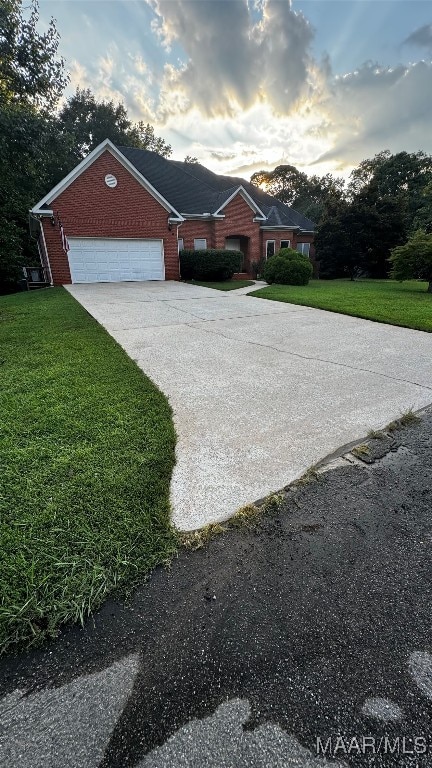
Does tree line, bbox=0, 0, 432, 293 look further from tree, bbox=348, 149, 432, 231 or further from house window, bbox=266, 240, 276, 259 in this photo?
house window, bbox=266, 240, 276, 259

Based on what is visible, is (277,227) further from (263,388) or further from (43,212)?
(263,388)

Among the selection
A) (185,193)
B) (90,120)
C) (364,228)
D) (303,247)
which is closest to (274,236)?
(303,247)

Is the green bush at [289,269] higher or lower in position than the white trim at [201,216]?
lower

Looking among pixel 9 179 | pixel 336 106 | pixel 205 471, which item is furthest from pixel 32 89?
pixel 205 471

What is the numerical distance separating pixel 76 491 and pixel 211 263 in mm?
14655

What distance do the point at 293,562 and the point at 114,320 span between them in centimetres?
666

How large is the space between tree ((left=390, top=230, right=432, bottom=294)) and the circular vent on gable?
12485 mm

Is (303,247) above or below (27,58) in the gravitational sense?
below

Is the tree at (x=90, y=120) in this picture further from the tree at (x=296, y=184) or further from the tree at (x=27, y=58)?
the tree at (x=296, y=184)

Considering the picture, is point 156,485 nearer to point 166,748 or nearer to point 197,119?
point 166,748

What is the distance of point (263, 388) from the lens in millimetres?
3520

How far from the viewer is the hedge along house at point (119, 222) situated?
13.9m

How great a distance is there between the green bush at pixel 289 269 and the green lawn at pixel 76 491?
12619 mm

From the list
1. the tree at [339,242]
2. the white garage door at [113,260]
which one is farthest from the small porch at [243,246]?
the white garage door at [113,260]
